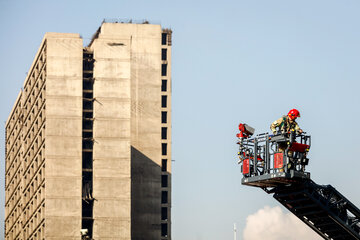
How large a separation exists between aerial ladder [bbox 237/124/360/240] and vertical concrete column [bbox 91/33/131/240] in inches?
3262

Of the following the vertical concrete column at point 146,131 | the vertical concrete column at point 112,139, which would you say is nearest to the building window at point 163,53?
the vertical concrete column at point 146,131

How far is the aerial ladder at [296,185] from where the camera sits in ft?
212

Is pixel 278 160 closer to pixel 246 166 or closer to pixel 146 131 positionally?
pixel 246 166

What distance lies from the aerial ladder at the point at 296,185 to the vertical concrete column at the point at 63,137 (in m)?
82.3

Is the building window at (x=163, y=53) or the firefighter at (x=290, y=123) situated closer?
the firefighter at (x=290, y=123)

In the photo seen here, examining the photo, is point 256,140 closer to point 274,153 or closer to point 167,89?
point 274,153

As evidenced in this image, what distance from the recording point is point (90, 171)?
15238cm

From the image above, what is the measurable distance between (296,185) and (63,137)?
88636 mm

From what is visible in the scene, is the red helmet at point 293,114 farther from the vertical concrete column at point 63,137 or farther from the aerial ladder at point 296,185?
the vertical concrete column at point 63,137

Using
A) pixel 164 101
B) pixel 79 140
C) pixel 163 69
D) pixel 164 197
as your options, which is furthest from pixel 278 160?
pixel 163 69

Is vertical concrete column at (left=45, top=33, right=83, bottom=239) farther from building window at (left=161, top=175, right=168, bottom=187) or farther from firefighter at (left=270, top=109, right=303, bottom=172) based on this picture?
firefighter at (left=270, top=109, right=303, bottom=172)

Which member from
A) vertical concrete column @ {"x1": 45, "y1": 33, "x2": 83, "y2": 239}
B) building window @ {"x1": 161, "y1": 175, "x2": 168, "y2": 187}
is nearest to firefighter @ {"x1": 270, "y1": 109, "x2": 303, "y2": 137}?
vertical concrete column @ {"x1": 45, "y1": 33, "x2": 83, "y2": 239}

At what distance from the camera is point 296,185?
6544 centimetres

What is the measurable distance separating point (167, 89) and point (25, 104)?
2772cm
